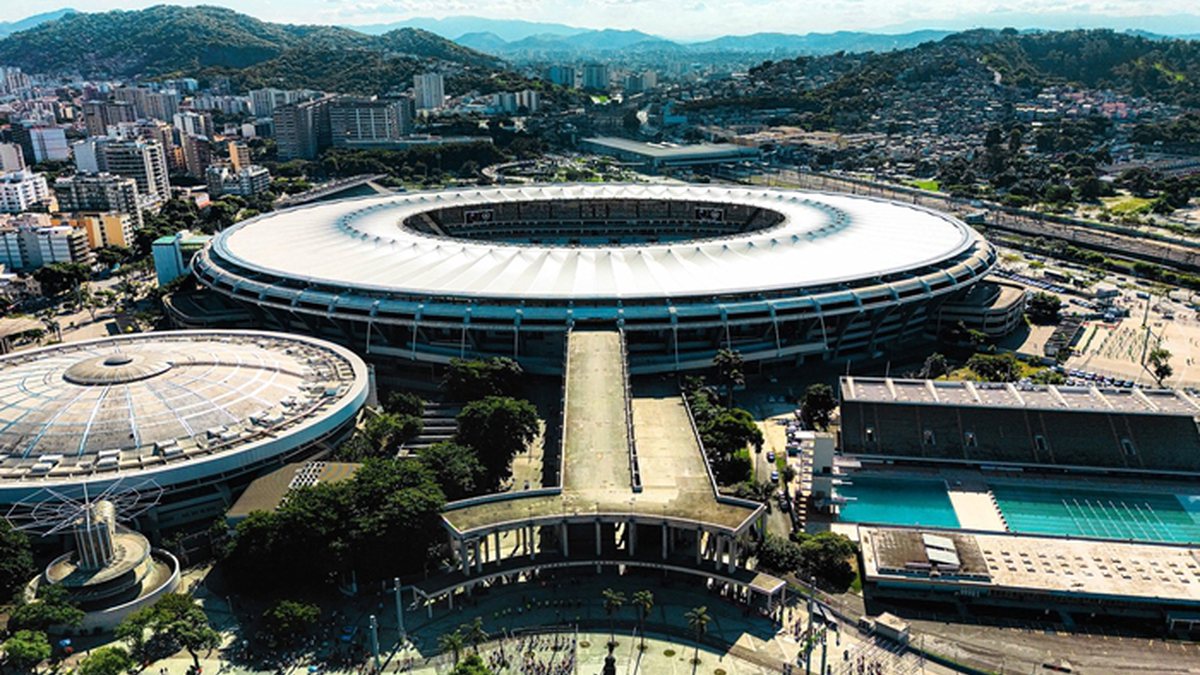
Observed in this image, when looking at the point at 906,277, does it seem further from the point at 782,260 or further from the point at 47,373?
the point at 47,373

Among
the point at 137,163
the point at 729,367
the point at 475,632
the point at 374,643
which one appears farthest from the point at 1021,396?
the point at 137,163

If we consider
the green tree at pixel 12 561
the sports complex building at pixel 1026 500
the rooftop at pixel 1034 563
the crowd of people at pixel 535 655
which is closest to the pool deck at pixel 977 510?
the sports complex building at pixel 1026 500

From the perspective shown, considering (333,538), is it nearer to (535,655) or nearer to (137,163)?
(535,655)

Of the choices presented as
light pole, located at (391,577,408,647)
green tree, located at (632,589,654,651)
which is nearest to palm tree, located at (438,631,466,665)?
light pole, located at (391,577,408,647)

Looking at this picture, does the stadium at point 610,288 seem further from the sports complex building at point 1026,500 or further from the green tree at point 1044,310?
the sports complex building at point 1026,500

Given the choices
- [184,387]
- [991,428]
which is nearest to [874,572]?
[991,428]

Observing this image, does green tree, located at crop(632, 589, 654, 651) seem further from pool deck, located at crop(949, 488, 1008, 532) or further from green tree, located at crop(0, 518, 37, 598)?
green tree, located at crop(0, 518, 37, 598)
